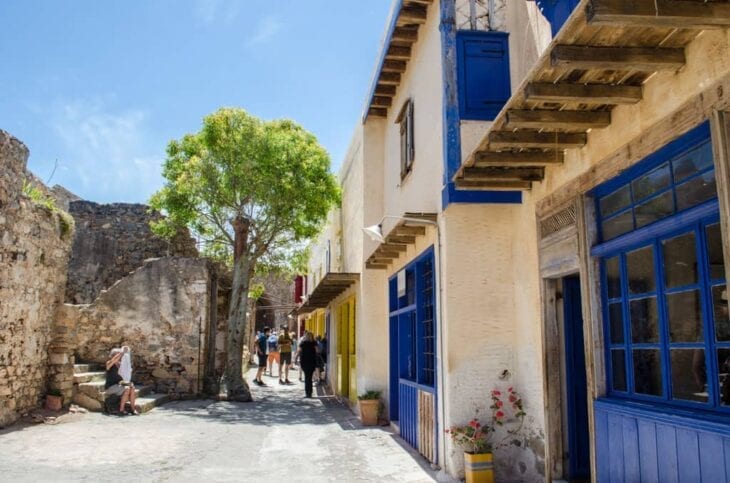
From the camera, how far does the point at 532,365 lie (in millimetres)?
6223

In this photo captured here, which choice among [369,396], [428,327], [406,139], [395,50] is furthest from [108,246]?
[428,327]

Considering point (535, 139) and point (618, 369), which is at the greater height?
point (535, 139)

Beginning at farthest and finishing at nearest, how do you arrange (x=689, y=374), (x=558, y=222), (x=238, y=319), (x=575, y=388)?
(x=238, y=319), (x=575, y=388), (x=558, y=222), (x=689, y=374)

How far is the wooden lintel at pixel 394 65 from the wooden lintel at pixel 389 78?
8.3 inches

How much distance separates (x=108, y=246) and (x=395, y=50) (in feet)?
44.4

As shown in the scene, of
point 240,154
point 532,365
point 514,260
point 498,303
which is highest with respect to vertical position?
point 240,154

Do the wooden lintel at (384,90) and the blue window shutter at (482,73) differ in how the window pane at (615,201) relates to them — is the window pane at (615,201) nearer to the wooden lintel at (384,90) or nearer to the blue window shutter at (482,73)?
the blue window shutter at (482,73)

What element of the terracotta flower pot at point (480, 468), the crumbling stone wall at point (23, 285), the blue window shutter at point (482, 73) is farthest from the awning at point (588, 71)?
the crumbling stone wall at point (23, 285)

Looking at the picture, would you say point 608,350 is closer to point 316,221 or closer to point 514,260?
point 514,260

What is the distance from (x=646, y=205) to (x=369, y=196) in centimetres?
793

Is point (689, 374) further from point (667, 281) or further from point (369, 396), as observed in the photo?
point (369, 396)

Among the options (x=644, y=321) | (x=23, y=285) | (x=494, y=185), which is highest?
(x=494, y=185)

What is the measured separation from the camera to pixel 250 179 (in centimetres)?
1470

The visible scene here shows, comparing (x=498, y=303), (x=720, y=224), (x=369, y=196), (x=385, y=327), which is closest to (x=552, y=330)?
(x=498, y=303)
